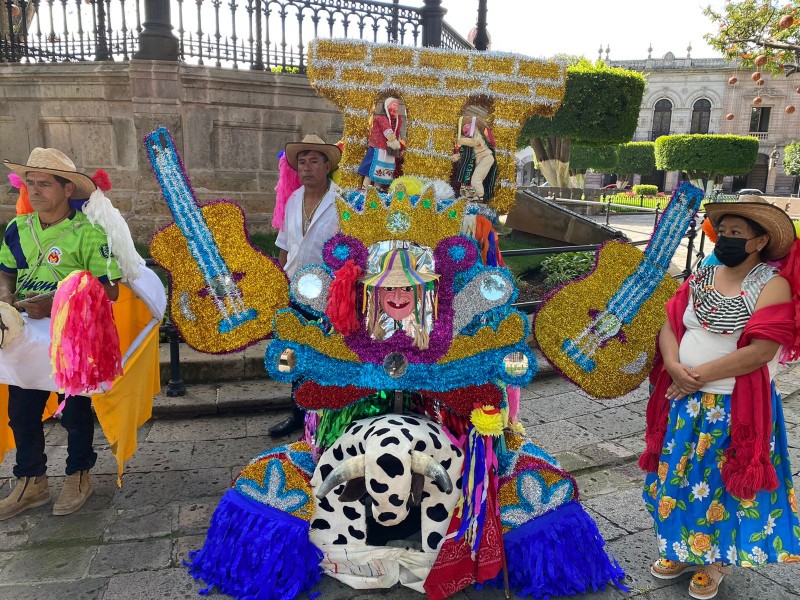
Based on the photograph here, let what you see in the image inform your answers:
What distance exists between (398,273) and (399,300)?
110 mm

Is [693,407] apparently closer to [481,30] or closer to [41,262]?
[41,262]

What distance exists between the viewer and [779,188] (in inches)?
1718

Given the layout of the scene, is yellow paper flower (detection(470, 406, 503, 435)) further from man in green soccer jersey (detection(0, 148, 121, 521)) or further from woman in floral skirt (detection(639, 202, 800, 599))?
man in green soccer jersey (detection(0, 148, 121, 521))

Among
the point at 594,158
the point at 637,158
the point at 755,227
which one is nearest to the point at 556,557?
the point at 755,227

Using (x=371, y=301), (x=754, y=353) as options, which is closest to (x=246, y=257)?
(x=371, y=301)

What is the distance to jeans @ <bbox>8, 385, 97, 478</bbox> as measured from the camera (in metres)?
3.05

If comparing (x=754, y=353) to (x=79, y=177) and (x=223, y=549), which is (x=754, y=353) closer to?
(x=223, y=549)

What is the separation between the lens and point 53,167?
9.37 ft

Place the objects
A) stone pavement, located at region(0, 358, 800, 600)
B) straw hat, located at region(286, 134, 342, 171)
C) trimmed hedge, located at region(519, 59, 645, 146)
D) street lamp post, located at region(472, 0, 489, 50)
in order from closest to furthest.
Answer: stone pavement, located at region(0, 358, 800, 600) → straw hat, located at region(286, 134, 342, 171) → street lamp post, located at region(472, 0, 489, 50) → trimmed hedge, located at region(519, 59, 645, 146)

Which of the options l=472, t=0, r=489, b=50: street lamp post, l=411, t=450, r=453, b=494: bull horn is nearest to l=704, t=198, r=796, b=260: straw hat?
l=411, t=450, r=453, b=494: bull horn

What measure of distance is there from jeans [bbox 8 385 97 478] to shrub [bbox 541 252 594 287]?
18.2 ft

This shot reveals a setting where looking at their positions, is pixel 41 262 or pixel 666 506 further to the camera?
pixel 41 262

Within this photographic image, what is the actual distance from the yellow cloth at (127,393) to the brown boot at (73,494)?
0.91 ft

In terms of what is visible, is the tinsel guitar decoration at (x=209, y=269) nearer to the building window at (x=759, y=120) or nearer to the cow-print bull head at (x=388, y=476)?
the cow-print bull head at (x=388, y=476)
